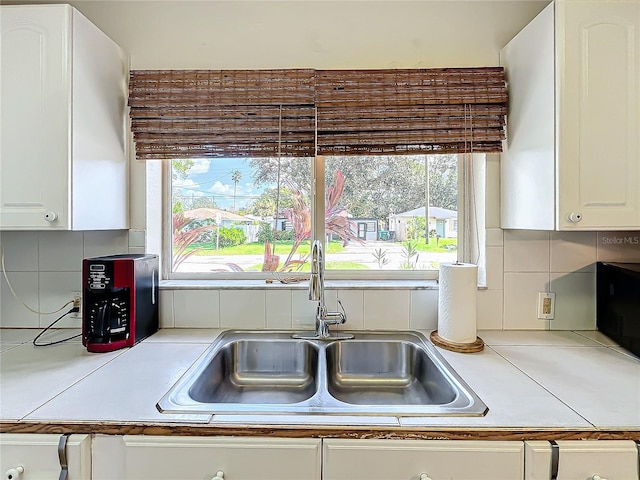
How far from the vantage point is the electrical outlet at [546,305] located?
146cm

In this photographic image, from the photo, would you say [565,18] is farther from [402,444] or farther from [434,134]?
[402,444]

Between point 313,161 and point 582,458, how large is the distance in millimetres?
1364

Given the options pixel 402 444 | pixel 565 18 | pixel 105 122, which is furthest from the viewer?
pixel 105 122

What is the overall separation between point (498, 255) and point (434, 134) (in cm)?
60

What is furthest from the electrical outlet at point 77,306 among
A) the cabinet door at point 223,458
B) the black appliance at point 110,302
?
the cabinet door at point 223,458

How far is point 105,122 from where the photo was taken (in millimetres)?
1354

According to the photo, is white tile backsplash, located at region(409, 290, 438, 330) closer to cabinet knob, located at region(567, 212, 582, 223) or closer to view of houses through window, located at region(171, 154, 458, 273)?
view of houses through window, located at region(171, 154, 458, 273)

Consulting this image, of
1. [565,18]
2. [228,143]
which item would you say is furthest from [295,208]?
[565,18]

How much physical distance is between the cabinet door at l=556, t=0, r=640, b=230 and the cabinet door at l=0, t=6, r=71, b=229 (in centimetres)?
169

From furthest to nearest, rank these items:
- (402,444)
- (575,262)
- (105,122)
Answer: (575,262) → (105,122) → (402,444)

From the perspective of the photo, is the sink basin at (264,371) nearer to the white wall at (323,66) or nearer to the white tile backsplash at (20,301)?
the white wall at (323,66)

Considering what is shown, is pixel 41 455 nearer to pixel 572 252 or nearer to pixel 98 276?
pixel 98 276

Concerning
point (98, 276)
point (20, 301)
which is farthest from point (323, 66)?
point (20, 301)

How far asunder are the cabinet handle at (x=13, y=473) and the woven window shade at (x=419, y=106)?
1.42 meters
